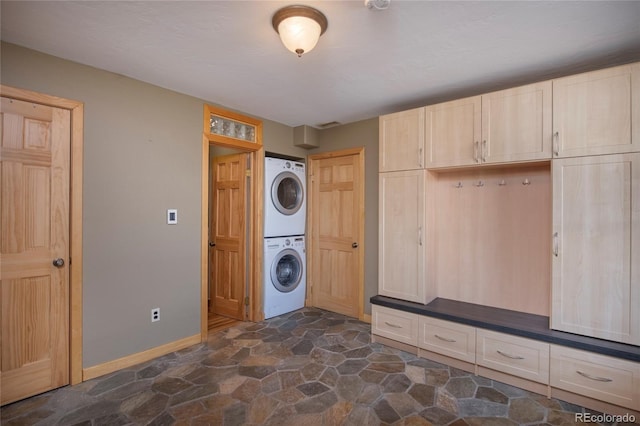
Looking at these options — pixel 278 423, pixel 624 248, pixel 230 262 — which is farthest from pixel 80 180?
pixel 624 248

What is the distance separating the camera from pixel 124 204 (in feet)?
8.46

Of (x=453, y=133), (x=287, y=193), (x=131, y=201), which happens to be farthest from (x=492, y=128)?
(x=131, y=201)

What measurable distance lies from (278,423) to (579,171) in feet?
8.88

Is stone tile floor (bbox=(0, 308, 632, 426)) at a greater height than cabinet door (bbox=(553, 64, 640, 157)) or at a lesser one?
lesser

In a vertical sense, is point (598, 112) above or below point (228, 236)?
above

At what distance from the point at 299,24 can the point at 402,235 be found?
2080mm

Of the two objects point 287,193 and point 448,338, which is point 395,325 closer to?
point 448,338

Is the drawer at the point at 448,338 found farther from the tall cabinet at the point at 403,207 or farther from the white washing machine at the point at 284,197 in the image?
the white washing machine at the point at 284,197

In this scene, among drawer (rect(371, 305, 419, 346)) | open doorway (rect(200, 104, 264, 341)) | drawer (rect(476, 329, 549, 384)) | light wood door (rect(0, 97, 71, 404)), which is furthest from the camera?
open doorway (rect(200, 104, 264, 341))

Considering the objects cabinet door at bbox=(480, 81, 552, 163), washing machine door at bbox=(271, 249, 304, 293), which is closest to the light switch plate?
washing machine door at bbox=(271, 249, 304, 293)

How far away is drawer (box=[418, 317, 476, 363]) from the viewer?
8.30 feet

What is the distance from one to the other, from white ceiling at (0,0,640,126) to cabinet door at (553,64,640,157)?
0.77 feet

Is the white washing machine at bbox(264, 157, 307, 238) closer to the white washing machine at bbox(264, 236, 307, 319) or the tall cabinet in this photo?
the white washing machine at bbox(264, 236, 307, 319)

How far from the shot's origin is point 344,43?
6.79ft
